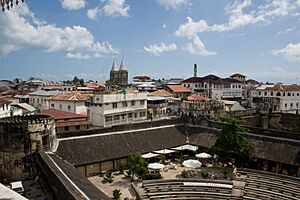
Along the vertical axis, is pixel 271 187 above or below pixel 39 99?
below

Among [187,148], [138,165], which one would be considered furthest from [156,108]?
[138,165]

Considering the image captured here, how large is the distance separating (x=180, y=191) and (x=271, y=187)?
7781 millimetres

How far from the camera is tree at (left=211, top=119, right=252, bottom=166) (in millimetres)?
28500

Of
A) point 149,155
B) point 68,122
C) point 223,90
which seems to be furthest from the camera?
point 223,90

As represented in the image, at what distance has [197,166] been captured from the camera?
93.9 ft

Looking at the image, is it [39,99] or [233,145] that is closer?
[233,145]

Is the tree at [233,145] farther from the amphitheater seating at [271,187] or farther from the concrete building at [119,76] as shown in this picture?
the concrete building at [119,76]

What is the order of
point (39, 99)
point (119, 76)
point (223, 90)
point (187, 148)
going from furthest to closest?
point (119, 76) < point (223, 90) < point (39, 99) < point (187, 148)

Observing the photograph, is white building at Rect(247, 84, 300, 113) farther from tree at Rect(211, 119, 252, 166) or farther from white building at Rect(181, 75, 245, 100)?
tree at Rect(211, 119, 252, 166)

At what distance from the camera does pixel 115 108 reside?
5047 centimetres

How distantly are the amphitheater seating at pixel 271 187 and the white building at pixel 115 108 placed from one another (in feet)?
91.7

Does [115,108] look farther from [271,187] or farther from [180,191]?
[271,187]

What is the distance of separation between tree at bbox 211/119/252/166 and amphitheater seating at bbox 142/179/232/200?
13.4ft

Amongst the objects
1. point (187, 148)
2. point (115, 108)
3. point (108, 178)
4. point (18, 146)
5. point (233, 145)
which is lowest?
point (108, 178)
